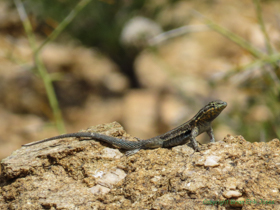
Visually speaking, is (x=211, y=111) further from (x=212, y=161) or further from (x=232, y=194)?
(x=232, y=194)

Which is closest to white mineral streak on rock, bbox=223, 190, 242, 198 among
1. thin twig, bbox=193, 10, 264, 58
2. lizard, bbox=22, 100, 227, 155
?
lizard, bbox=22, 100, 227, 155

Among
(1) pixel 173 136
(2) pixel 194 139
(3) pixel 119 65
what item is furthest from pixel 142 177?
(3) pixel 119 65

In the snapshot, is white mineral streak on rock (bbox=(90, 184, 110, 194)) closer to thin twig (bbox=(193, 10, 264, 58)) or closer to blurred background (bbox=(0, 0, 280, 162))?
thin twig (bbox=(193, 10, 264, 58))

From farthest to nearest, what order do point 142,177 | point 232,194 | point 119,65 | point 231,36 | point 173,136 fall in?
point 119,65
point 231,36
point 173,136
point 142,177
point 232,194

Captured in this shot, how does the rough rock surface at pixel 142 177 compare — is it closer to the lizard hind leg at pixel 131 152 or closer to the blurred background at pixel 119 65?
the lizard hind leg at pixel 131 152

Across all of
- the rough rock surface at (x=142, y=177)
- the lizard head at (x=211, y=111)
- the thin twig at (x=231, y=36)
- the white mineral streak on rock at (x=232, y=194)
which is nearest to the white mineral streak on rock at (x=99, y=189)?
the rough rock surface at (x=142, y=177)

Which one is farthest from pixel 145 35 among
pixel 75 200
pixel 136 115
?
pixel 75 200

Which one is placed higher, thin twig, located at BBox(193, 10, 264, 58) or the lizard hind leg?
thin twig, located at BBox(193, 10, 264, 58)

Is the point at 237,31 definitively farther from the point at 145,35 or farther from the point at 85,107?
the point at 85,107
